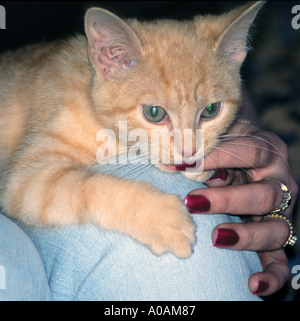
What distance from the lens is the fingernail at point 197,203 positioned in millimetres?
1036

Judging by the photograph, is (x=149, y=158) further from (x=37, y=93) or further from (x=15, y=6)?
(x=15, y=6)

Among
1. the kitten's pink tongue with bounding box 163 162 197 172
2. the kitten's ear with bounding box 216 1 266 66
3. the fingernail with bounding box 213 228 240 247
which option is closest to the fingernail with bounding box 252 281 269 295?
the fingernail with bounding box 213 228 240 247

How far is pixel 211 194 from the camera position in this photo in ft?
3.49

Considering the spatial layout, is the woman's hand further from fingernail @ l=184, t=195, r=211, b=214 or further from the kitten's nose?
the kitten's nose

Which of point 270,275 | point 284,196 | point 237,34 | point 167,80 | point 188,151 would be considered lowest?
point 270,275

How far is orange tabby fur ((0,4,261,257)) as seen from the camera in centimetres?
98

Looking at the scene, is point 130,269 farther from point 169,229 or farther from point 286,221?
point 286,221

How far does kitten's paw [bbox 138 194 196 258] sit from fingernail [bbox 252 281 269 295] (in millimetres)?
218

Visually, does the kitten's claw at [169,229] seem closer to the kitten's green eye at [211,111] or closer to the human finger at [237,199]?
the human finger at [237,199]

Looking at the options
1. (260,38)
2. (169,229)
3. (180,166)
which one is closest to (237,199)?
(180,166)

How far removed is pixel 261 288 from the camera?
103cm

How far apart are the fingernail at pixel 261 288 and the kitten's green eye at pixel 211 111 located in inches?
19.3

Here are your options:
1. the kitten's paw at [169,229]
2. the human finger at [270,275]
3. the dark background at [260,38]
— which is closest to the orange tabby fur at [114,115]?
the kitten's paw at [169,229]

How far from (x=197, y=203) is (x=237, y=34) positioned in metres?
0.55
